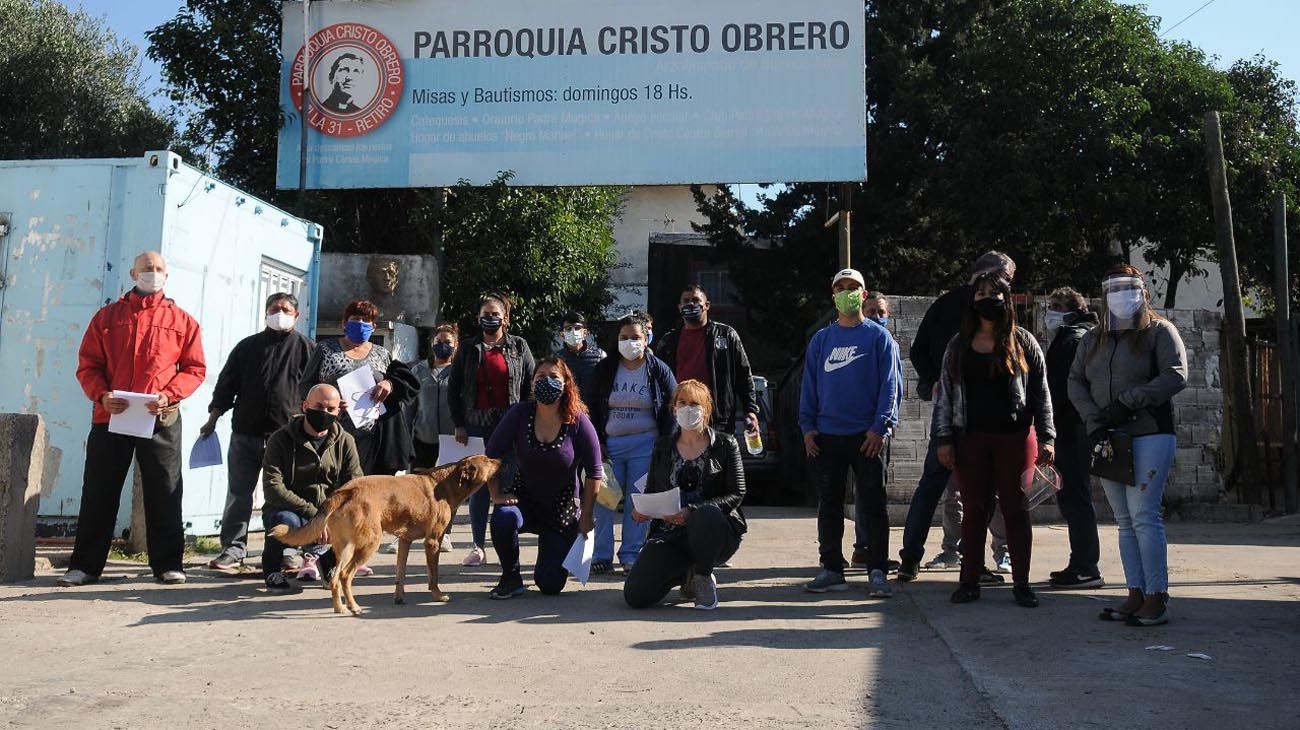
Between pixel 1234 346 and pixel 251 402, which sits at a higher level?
pixel 1234 346

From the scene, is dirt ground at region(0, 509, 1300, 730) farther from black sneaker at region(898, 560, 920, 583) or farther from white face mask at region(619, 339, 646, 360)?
white face mask at region(619, 339, 646, 360)

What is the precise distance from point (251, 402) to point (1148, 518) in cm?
519

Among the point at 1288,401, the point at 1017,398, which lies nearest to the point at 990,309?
the point at 1017,398

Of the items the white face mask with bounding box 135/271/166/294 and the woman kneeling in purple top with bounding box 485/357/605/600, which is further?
the white face mask with bounding box 135/271/166/294

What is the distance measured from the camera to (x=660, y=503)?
642 centimetres

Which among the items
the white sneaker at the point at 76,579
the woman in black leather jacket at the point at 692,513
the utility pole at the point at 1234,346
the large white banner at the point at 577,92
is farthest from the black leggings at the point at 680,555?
the large white banner at the point at 577,92

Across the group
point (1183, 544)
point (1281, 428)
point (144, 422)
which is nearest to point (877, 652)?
point (144, 422)

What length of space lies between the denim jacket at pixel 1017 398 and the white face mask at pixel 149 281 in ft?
14.8

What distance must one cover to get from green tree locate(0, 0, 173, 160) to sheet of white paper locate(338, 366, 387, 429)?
53.2ft

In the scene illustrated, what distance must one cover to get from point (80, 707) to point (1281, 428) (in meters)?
13.3

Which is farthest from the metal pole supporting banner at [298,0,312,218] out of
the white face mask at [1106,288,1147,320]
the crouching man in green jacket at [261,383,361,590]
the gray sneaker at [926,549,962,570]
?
the white face mask at [1106,288,1147,320]

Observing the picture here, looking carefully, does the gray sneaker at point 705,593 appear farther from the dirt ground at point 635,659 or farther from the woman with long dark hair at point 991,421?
the woman with long dark hair at point 991,421

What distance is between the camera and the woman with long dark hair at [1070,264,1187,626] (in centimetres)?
578

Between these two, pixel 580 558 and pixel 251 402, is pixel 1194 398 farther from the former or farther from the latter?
pixel 251 402
